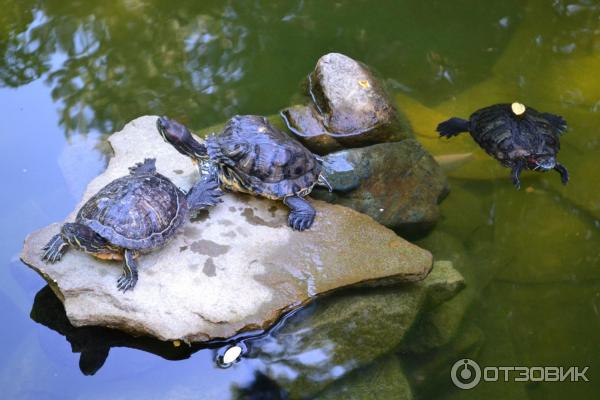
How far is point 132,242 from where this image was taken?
3.66m

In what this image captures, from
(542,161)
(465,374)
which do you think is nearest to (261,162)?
(465,374)

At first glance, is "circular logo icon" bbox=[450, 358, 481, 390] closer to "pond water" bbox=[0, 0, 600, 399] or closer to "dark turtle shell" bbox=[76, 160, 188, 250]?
"pond water" bbox=[0, 0, 600, 399]

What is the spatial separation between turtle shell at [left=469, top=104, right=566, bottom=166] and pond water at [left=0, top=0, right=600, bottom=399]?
0.20 meters

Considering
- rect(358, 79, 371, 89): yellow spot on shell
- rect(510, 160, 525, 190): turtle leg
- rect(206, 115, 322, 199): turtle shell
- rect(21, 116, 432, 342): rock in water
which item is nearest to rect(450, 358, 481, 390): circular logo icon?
rect(21, 116, 432, 342): rock in water

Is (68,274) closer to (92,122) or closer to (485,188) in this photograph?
(92,122)

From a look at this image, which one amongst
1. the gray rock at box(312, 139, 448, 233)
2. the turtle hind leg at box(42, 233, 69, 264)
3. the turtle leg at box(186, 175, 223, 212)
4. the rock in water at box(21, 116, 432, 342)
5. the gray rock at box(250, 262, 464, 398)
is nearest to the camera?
the rock in water at box(21, 116, 432, 342)

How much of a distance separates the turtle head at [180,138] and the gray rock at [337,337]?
4.78ft

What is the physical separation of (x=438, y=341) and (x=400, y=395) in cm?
52

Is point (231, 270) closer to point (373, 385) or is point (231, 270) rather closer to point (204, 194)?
point (204, 194)

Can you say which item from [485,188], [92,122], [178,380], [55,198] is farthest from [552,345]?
[92,122]

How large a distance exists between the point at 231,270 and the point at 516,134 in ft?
9.10

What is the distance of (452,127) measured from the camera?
529 cm

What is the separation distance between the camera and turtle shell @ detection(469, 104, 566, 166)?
486 cm

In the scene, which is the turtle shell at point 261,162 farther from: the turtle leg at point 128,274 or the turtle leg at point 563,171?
the turtle leg at point 563,171
